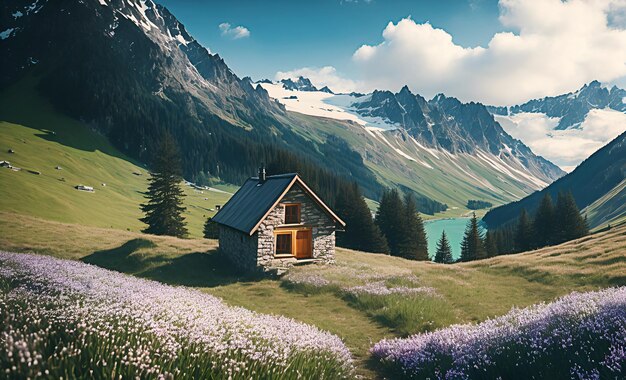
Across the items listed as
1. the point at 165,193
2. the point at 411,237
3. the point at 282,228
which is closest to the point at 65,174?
the point at 165,193

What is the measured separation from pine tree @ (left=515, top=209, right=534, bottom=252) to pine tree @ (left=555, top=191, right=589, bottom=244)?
609cm

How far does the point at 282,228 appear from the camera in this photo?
122 feet

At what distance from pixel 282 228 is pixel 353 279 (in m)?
9.44

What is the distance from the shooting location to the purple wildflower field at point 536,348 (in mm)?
7090

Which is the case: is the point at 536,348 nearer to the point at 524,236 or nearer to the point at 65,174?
the point at 524,236

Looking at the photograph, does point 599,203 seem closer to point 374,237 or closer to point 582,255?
point 374,237

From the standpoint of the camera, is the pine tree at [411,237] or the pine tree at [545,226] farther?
the pine tree at [411,237]

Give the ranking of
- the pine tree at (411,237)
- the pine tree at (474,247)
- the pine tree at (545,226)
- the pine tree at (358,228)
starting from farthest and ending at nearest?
the pine tree at (474,247) → the pine tree at (411,237) → the pine tree at (545,226) → the pine tree at (358,228)

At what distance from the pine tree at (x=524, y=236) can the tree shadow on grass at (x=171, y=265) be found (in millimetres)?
69844

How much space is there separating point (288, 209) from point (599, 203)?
189m

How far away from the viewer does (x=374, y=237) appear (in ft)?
249

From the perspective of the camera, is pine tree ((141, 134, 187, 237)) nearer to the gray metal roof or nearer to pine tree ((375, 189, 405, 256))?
the gray metal roof

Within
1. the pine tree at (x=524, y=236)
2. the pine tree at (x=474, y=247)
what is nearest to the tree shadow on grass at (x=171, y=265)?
the pine tree at (x=474, y=247)

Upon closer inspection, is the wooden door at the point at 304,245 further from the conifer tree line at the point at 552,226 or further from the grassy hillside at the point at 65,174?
the conifer tree line at the point at 552,226
